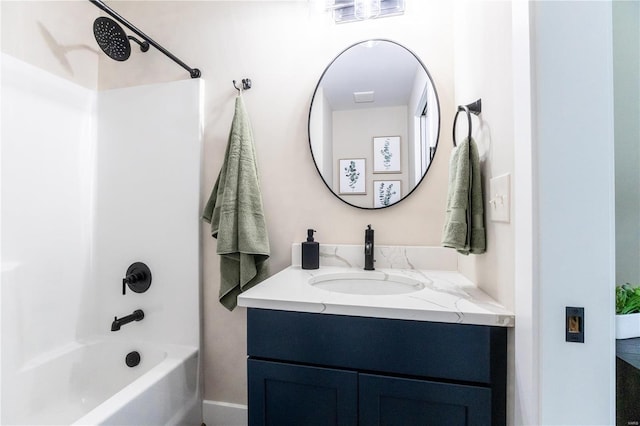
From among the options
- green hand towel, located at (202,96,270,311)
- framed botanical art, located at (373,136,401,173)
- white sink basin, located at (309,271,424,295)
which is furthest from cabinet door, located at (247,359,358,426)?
framed botanical art, located at (373,136,401,173)

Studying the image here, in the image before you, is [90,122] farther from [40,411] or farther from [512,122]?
[512,122]

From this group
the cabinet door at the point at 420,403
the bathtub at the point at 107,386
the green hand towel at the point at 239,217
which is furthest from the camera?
the green hand towel at the point at 239,217

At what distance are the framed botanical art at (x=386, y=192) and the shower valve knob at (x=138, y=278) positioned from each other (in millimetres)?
1227

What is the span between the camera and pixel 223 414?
4.65 feet

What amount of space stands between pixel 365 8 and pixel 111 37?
1189 mm

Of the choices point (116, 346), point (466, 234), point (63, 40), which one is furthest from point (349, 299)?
point (63, 40)

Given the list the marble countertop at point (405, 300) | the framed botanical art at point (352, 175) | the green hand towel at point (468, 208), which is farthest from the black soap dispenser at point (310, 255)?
the green hand towel at point (468, 208)

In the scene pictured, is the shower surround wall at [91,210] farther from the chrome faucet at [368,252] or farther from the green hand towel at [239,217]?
the chrome faucet at [368,252]

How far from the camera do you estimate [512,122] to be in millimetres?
728

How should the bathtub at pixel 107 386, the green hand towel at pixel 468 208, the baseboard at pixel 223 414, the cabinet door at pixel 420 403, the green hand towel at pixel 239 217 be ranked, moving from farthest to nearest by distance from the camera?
the baseboard at pixel 223 414 < the green hand towel at pixel 239 217 < the bathtub at pixel 107 386 < the green hand towel at pixel 468 208 < the cabinet door at pixel 420 403

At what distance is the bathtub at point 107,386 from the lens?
3.57 ft

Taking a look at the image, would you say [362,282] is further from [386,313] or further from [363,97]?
[363,97]

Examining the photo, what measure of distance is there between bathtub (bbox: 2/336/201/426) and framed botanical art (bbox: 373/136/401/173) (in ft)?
4.15

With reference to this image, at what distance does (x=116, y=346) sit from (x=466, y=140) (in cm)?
190
